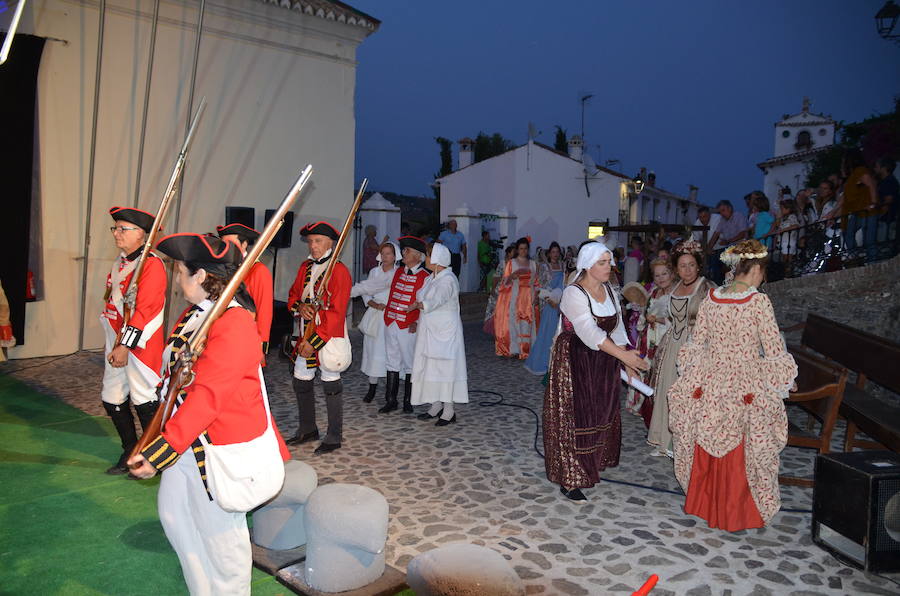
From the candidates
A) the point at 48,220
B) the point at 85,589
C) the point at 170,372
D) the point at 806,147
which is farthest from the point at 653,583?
the point at 806,147

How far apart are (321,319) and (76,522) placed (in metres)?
2.27

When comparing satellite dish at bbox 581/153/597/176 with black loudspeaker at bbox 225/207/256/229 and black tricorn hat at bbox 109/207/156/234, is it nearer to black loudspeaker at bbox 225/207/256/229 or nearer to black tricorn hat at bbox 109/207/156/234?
black loudspeaker at bbox 225/207/256/229

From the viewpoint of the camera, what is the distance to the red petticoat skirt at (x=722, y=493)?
14.4 ft

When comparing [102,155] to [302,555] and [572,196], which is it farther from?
[572,196]

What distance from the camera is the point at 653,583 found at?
3.60 metres

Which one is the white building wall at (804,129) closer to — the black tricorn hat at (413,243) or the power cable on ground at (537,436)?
the power cable on ground at (537,436)

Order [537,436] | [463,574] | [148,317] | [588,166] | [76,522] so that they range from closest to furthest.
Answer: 1. [463,574]
2. [76,522]
3. [148,317]
4. [537,436]
5. [588,166]

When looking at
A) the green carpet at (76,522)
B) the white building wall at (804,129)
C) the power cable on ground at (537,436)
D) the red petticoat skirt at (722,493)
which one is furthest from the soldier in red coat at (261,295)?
the white building wall at (804,129)

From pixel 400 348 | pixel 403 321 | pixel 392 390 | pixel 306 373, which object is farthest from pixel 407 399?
pixel 306 373

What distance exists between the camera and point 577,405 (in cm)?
484

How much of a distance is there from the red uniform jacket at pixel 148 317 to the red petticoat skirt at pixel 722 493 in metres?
3.83

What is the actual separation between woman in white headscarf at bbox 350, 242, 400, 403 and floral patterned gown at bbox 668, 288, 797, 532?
12.5 feet

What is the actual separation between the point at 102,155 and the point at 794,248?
10.7 metres

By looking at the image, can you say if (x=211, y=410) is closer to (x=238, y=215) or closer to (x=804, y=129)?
(x=238, y=215)
